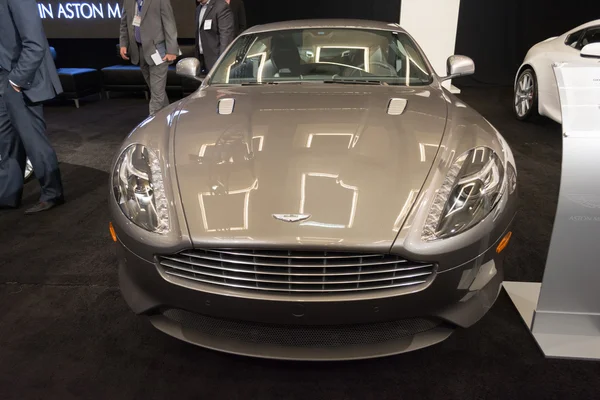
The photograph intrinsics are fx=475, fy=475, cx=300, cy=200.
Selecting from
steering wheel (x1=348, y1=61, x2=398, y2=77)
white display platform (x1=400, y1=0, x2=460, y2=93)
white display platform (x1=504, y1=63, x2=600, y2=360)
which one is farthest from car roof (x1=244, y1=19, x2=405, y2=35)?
white display platform (x1=400, y1=0, x2=460, y2=93)

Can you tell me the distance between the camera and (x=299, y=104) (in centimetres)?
199

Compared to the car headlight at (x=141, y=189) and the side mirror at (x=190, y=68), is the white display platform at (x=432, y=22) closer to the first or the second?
the side mirror at (x=190, y=68)

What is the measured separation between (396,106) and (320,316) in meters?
1.00

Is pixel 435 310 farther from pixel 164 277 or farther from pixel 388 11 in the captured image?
pixel 388 11

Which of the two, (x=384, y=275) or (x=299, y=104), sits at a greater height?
(x=299, y=104)

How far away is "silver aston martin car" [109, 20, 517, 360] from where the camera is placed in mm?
1344

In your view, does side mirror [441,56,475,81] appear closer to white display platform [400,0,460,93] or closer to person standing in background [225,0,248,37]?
person standing in background [225,0,248,37]

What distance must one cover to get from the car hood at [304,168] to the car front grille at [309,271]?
0.04m

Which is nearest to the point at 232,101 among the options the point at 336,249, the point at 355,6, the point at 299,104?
the point at 299,104

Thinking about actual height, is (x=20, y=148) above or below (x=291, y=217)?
below

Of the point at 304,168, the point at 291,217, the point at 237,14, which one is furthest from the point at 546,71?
the point at 291,217

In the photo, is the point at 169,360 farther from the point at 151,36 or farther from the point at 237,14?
the point at 237,14

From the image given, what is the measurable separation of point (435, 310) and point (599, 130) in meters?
0.82

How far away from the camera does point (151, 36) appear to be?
14.4ft
